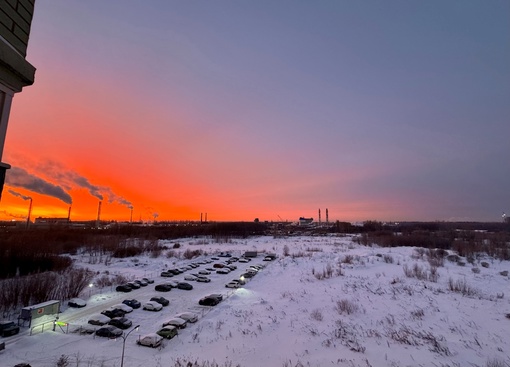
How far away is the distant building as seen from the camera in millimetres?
3545

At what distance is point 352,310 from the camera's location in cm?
2289

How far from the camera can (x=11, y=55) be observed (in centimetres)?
359

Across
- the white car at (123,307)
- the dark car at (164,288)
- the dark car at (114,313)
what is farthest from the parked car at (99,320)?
the dark car at (164,288)

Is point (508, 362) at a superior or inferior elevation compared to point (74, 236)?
inferior

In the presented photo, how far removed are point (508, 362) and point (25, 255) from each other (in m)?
47.3

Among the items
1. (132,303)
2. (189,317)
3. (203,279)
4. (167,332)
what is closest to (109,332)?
(167,332)

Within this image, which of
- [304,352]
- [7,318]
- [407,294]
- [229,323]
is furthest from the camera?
[407,294]

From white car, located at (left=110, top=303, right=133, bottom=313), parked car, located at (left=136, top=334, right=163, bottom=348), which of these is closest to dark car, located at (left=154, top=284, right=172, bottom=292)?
white car, located at (left=110, top=303, right=133, bottom=313)

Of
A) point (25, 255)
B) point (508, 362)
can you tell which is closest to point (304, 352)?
point (508, 362)

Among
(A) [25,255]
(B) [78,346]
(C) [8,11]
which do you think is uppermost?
(C) [8,11]

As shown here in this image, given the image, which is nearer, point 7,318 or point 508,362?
point 508,362

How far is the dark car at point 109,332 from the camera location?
18.3 metres

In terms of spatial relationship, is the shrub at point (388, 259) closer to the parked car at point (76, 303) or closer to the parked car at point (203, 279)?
the parked car at point (203, 279)

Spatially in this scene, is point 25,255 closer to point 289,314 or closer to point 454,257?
point 289,314
